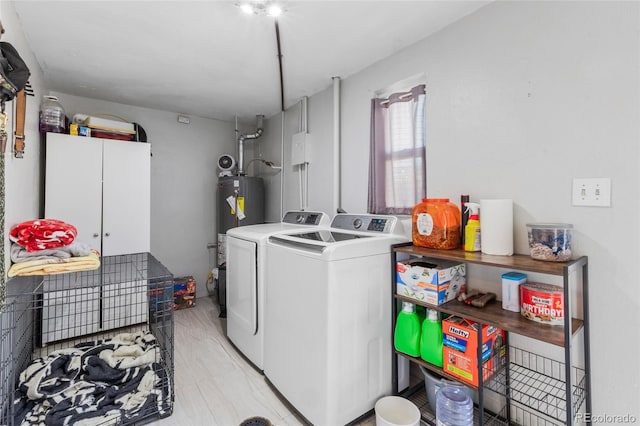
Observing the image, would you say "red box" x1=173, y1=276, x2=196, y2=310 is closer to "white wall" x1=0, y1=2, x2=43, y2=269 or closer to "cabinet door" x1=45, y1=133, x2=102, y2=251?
"cabinet door" x1=45, y1=133, x2=102, y2=251

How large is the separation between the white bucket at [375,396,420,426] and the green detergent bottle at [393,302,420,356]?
27cm

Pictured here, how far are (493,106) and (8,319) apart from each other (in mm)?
2707

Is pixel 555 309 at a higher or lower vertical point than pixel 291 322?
Result: higher

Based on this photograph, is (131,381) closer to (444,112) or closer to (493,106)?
(444,112)

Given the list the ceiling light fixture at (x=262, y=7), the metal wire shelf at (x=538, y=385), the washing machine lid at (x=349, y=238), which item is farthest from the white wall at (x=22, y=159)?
the metal wire shelf at (x=538, y=385)

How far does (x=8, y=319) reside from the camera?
1446mm

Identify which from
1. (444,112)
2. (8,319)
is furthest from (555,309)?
(8,319)

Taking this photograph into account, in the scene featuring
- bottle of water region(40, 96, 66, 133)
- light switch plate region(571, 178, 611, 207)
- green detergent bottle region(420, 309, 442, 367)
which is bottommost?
green detergent bottle region(420, 309, 442, 367)

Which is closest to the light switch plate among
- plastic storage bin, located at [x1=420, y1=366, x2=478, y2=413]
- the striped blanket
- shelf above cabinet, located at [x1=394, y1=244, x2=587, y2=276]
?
shelf above cabinet, located at [x1=394, y1=244, x2=587, y2=276]

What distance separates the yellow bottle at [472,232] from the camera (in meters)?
1.54

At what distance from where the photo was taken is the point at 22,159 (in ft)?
6.42

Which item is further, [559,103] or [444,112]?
[444,112]

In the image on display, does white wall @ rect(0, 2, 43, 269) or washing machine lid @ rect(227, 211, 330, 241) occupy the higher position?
white wall @ rect(0, 2, 43, 269)

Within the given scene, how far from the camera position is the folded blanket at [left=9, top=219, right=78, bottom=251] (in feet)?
5.73
